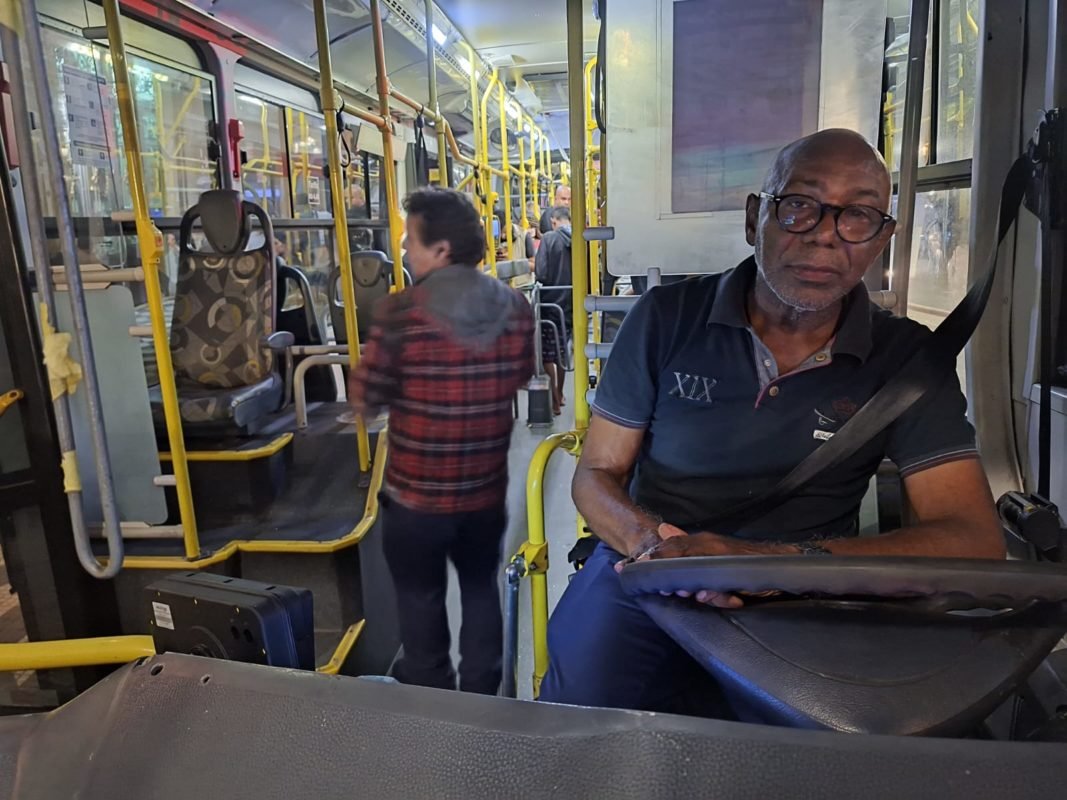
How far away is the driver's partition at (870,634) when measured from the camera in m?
0.76

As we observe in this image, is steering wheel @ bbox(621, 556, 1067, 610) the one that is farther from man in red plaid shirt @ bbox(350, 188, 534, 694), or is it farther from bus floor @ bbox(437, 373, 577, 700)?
bus floor @ bbox(437, 373, 577, 700)

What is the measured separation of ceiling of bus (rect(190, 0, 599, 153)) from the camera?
16.0 ft

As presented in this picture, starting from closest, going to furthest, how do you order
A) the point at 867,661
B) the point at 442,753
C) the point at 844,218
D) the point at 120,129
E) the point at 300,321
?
the point at 442,753
the point at 867,661
the point at 844,218
the point at 120,129
the point at 300,321

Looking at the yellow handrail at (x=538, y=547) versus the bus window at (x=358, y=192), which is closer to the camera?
the yellow handrail at (x=538, y=547)

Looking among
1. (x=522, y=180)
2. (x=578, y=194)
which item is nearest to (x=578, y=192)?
(x=578, y=194)

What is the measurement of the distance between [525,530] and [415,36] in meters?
4.40

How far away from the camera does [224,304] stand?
136 inches

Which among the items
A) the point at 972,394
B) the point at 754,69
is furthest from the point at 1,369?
the point at 972,394

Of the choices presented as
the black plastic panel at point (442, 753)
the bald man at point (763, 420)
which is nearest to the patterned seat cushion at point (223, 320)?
the bald man at point (763, 420)

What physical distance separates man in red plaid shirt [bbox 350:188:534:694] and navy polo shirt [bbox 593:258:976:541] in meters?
0.59

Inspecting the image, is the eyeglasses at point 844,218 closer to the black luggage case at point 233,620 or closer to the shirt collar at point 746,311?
the shirt collar at point 746,311

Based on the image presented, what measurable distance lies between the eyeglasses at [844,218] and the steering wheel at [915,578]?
78 centimetres

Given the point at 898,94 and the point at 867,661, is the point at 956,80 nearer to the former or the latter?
the point at 898,94

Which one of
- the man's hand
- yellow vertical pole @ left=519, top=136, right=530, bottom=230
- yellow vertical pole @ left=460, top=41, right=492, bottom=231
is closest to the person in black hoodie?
yellow vertical pole @ left=460, top=41, right=492, bottom=231
